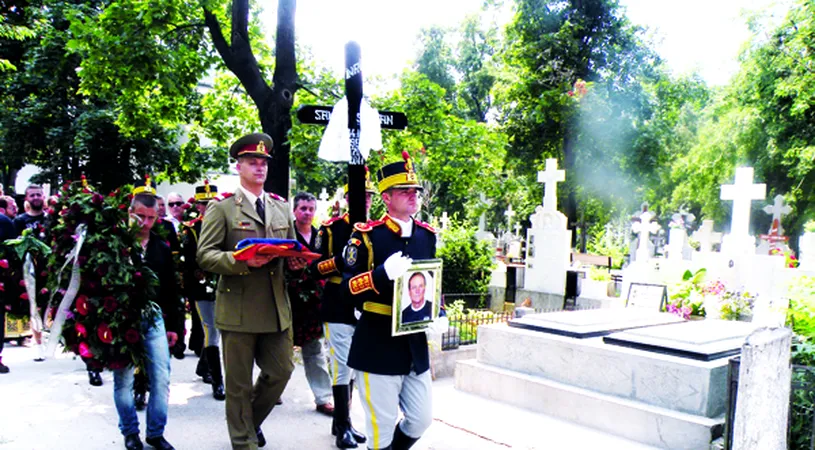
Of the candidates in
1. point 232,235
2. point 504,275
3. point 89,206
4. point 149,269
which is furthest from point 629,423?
point 504,275

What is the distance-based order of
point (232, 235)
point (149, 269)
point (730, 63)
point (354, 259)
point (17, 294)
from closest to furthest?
1. point (354, 259)
2. point (232, 235)
3. point (149, 269)
4. point (17, 294)
5. point (730, 63)

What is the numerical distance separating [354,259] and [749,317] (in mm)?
8337

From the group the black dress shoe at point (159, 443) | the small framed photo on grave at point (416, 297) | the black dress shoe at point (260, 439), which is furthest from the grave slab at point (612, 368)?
the black dress shoe at point (159, 443)

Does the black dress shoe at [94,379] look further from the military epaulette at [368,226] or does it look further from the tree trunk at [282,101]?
the military epaulette at [368,226]

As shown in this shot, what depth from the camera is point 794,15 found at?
993 inches

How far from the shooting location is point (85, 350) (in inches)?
184

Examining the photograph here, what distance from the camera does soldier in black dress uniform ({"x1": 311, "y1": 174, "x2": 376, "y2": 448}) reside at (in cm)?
522

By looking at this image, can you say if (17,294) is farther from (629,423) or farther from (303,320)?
(629,423)

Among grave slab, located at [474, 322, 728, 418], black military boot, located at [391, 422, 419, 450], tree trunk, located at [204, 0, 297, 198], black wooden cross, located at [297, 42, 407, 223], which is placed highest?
tree trunk, located at [204, 0, 297, 198]

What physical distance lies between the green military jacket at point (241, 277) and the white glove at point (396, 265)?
1118mm

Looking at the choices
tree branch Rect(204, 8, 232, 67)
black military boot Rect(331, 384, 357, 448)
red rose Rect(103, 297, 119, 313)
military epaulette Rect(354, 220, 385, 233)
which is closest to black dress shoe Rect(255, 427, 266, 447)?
black military boot Rect(331, 384, 357, 448)

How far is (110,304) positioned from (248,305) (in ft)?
3.62

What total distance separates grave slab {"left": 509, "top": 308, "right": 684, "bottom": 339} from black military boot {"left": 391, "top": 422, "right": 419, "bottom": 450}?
9.41 ft

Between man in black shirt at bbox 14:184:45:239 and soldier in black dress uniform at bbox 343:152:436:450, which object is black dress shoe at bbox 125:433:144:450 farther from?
man in black shirt at bbox 14:184:45:239
